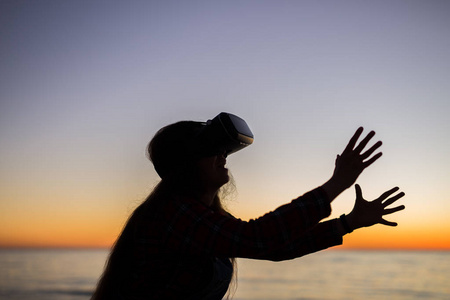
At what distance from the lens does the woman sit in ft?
5.11

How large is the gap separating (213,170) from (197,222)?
331 mm

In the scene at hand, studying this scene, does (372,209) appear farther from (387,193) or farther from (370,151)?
(370,151)

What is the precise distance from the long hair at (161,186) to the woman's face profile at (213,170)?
0.12ft

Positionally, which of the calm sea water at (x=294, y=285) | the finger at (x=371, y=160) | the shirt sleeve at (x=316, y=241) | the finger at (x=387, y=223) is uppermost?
the finger at (x=371, y=160)

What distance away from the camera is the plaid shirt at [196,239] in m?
1.54

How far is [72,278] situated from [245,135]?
64.8 ft

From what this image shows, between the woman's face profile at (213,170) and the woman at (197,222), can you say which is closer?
the woman at (197,222)

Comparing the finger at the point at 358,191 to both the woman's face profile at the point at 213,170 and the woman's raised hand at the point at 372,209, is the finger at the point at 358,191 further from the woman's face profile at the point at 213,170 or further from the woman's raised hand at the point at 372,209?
the woman's face profile at the point at 213,170

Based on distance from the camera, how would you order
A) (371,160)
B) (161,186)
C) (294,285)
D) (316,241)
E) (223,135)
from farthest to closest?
(294,285), (316,241), (161,186), (223,135), (371,160)

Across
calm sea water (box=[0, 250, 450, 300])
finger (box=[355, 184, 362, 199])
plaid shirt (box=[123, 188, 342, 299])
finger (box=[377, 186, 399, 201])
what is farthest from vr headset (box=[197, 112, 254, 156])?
calm sea water (box=[0, 250, 450, 300])

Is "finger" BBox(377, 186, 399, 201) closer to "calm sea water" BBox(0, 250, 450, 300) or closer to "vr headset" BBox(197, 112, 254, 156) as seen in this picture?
"vr headset" BBox(197, 112, 254, 156)

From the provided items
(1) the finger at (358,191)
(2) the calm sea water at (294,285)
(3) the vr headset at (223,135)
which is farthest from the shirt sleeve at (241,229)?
(2) the calm sea water at (294,285)

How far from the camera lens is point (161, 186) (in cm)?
188

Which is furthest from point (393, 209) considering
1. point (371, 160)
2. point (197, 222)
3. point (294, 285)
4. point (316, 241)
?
point (294, 285)
